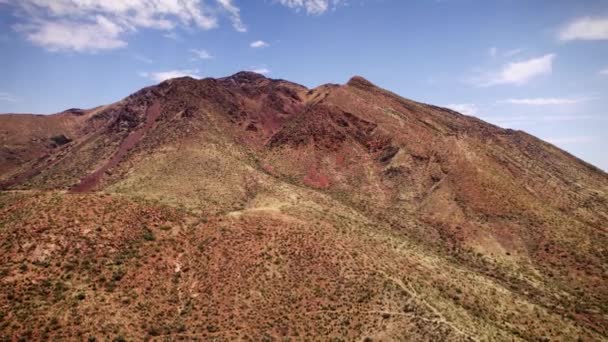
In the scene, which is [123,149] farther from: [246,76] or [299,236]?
[246,76]

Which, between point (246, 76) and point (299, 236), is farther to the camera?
point (246, 76)

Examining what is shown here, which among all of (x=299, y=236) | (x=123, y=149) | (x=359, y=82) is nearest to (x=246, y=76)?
(x=359, y=82)

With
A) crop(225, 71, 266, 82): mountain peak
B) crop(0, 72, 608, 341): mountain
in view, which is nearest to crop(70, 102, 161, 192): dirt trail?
crop(0, 72, 608, 341): mountain

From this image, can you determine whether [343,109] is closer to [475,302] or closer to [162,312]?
[475,302]

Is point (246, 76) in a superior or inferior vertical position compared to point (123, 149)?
superior

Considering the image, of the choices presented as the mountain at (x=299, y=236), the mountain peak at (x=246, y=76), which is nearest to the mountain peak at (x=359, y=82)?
the mountain at (x=299, y=236)

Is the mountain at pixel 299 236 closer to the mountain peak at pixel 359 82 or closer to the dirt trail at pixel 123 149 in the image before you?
the dirt trail at pixel 123 149
